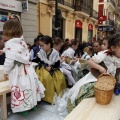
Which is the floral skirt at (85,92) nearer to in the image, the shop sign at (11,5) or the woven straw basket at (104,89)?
the woven straw basket at (104,89)

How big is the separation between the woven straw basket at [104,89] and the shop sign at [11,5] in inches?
310

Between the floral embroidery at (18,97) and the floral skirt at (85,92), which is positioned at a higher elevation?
the floral skirt at (85,92)

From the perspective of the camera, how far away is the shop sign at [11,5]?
8892 mm

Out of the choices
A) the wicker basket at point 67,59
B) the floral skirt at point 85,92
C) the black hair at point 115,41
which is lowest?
the floral skirt at point 85,92

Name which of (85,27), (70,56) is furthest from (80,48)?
(85,27)

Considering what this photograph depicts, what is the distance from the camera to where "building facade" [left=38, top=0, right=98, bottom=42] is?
44.0ft

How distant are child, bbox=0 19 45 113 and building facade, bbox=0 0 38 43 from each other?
668cm

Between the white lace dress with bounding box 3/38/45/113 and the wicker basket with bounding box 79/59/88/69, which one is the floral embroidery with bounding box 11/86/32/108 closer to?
the white lace dress with bounding box 3/38/45/113

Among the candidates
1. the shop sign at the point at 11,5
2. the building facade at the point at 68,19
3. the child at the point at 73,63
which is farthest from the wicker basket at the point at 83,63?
the building facade at the point at 68,19

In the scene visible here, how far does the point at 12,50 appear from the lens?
2527mm

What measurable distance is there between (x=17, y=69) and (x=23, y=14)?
8.39 meters

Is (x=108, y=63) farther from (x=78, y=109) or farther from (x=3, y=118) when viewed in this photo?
(x=3, y=118)

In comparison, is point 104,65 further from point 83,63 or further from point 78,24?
point 78,24

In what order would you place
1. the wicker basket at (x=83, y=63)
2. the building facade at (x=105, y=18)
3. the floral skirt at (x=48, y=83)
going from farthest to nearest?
the building facade at (x=105, y=18)
the wicker basket at (x=83, y=63)
the floral skirt at (x=48, y=83)
